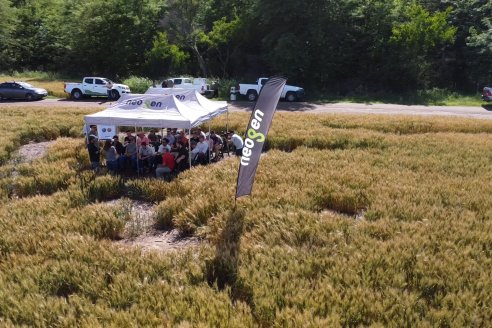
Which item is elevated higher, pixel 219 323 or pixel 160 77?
pixel 160 77

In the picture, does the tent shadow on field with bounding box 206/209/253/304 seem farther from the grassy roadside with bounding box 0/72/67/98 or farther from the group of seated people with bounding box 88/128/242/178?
the grassy roadside with bounding box 0/72/67/98

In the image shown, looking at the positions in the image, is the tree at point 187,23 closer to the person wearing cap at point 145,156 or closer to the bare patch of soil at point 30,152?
the bare patch of soil at point 30,152

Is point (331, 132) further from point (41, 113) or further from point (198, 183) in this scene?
point (41, 113)

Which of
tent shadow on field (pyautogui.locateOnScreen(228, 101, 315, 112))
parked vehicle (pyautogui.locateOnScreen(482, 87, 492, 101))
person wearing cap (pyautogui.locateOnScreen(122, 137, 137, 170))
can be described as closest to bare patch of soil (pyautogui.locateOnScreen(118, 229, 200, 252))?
person wearing cap (pyautogui.locateOnScreen(122, 137, 137, 170))

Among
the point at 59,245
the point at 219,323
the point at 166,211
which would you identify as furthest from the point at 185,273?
the point at 166,211

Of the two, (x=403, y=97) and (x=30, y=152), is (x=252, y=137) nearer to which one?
(x=30, y=152)

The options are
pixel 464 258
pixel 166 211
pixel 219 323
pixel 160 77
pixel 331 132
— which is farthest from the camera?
pixel 160 77

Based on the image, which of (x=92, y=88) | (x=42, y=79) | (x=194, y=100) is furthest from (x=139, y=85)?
(x=194, y=100)
